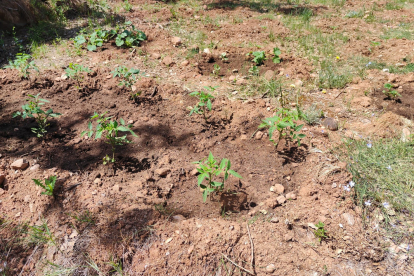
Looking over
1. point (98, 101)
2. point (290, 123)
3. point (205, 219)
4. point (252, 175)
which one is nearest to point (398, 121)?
point (290, 123)

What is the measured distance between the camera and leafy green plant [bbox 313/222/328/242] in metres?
1.83

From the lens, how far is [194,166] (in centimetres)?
236

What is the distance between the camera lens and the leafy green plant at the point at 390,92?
2.95m

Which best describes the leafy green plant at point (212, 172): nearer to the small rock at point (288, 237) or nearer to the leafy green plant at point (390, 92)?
the small rock at point (288, 237)

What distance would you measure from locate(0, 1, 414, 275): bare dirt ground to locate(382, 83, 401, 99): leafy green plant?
57 millimetres

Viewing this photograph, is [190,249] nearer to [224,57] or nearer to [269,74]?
[269,74]

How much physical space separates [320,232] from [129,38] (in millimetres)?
3810

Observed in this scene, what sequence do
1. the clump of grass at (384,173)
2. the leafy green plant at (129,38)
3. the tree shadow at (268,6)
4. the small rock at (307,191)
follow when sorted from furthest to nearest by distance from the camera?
the tree shadow at (268,6), the leafy green plant at (129,38), the small rock at (307,191), the clump of grass at (384,173)

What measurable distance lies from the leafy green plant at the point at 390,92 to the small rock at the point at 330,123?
0.83 meters

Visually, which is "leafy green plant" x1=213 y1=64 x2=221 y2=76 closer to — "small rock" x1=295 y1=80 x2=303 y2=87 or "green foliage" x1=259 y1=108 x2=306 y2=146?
"small rock" x1=295 y1=80 x2=303 y2=87

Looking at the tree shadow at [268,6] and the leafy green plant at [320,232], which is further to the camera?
the tree shadow at [268,6]

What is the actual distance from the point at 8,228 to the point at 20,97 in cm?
187

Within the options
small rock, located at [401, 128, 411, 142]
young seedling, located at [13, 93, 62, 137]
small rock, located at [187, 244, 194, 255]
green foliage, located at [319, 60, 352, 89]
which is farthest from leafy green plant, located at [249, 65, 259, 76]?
small rock, located at [187, 244, 194, 255]

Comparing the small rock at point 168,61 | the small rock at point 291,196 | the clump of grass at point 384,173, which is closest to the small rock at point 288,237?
the small rock at point 291,196
